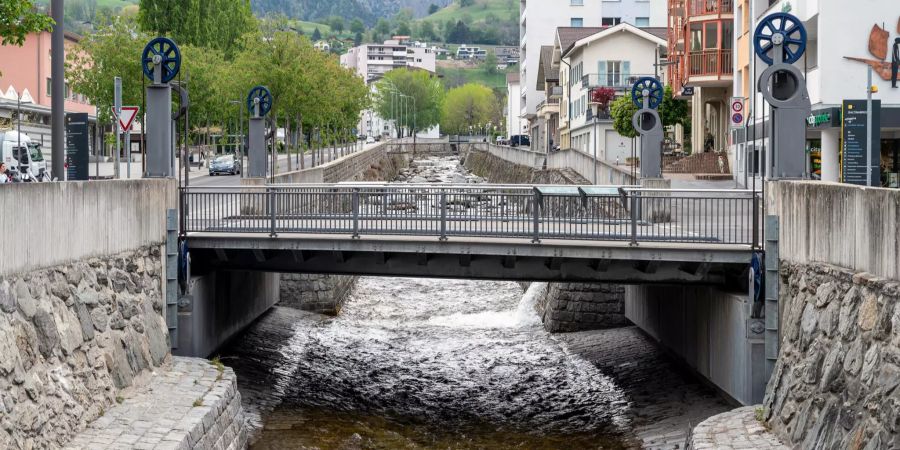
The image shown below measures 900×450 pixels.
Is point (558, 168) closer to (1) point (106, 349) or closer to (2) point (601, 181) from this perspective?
(2) point (601, 181)

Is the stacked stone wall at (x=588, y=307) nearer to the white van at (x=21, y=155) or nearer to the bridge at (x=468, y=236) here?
the bridge at (x=468, y=236)

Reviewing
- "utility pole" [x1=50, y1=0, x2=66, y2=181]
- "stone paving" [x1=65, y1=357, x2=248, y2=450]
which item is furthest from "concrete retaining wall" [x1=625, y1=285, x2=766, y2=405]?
"utility pole" [x1=50, y1=0, x2=66, y2=181]

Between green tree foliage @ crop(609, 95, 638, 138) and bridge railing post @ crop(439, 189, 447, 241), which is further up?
green tree foliage @ crop(609, 95, 638, 138)

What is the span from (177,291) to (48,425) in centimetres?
843

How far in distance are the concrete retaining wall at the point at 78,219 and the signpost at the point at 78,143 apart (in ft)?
13.0

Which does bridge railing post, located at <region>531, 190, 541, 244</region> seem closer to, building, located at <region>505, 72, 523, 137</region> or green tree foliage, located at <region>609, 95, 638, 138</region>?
green tree foliage, located at <region>609, 95, 638, 138</region>

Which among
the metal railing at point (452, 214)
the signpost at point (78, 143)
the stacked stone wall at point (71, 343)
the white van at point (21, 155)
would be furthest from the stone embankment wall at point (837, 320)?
the white van at point (21, 155)

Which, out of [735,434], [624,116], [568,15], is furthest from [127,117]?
[568,15]

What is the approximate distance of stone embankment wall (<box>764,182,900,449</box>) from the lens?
1341 cm

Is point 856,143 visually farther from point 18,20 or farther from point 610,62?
point 610,62

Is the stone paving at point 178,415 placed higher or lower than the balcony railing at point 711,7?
lower

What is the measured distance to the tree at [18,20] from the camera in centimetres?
2495

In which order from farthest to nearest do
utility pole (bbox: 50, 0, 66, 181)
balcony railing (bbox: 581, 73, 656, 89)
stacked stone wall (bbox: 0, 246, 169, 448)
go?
balcony railing (bbox: 581, 73, 656, 89) → utility pole (bbox: 50, 0, 66, 181) → stacked stone wall (bbox: 0, 246, 169, 448)

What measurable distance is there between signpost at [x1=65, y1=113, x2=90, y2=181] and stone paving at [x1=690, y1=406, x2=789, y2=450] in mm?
14206
